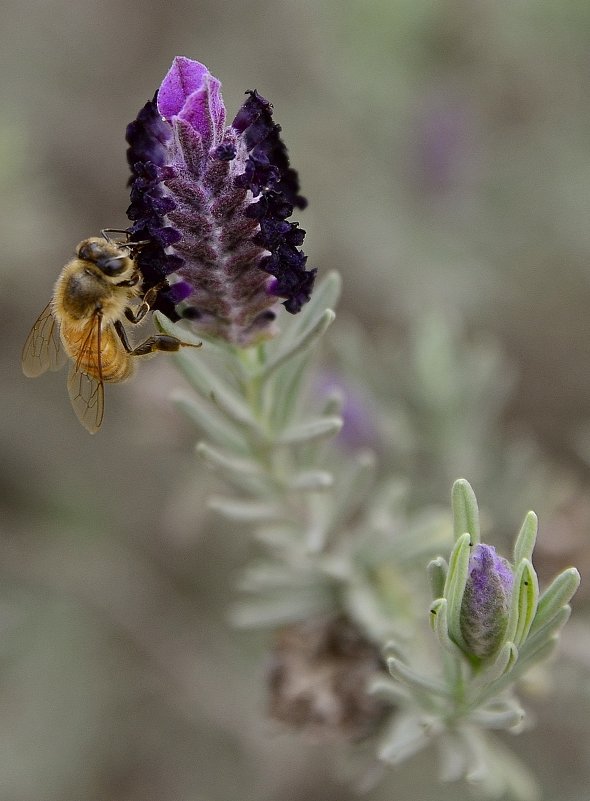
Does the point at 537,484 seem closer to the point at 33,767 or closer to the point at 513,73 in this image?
the point at 33,767

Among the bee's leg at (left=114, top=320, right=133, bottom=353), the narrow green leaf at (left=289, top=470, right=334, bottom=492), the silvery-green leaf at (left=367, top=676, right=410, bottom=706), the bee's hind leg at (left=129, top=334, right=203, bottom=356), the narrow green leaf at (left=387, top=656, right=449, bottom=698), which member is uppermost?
the bee's hind leg at (left=129, top=334, right=203, bottom=356)

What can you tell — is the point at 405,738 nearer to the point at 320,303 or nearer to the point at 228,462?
the point at 228,462

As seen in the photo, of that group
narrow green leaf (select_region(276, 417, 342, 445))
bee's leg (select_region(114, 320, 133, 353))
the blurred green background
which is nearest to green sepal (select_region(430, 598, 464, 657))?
narrow green leaf (select_region(276, 417, 342, 445))

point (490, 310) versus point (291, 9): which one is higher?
point (291, 9)

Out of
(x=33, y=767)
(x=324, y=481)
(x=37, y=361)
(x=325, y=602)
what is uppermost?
(x=324, y=481)

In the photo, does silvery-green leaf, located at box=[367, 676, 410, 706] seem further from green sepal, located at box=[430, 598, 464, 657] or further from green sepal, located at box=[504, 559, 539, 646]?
green sepal, located at box=[504, 559, 539, 646]

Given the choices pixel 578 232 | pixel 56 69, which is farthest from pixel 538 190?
pixel 56 69
